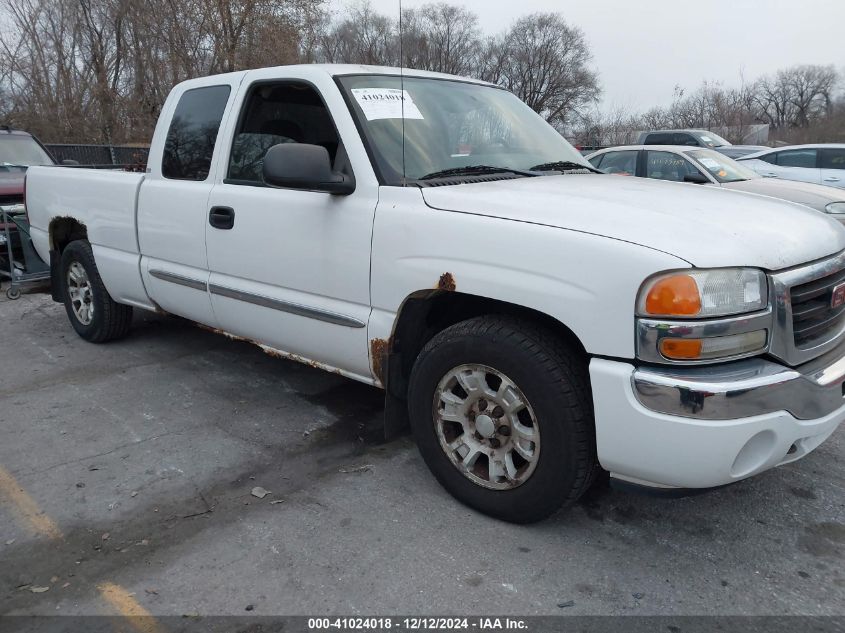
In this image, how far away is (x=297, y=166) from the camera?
295cm

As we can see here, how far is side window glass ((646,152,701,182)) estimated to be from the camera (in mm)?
8992

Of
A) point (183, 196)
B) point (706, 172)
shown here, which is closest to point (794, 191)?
point (706, 172)

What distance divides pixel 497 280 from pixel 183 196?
233cm

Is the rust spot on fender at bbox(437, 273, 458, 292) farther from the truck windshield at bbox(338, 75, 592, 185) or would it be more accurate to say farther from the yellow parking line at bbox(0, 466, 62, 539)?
the yellow parking line at bbox(0, 466, 62, 539)

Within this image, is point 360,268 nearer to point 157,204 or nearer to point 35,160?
point 157,204

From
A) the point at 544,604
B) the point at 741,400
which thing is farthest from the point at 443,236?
the point at 544,604

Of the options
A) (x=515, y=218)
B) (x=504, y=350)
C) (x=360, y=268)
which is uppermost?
(x=515, y=218)

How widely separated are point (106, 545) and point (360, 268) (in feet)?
5.19

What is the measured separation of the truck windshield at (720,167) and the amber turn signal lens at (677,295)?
7254 millimetres

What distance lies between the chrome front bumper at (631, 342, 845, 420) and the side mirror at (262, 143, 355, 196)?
1610 millimetres

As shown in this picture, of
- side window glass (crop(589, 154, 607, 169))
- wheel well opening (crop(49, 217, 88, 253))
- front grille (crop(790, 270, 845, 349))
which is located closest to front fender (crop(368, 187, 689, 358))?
front grille (crop(790, 270, 845, 349))

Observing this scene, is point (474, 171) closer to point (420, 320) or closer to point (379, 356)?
point (420, 320)

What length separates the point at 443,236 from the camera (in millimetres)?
2777

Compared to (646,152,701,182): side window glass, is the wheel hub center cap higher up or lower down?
lower down
